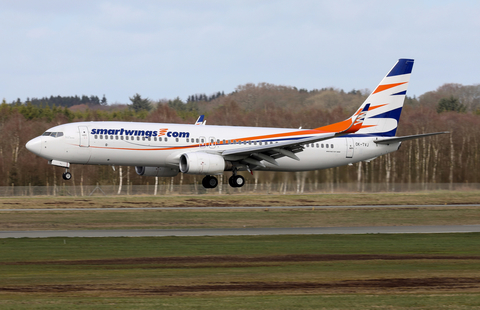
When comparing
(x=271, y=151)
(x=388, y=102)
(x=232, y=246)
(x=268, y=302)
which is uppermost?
(x=388, y=102)

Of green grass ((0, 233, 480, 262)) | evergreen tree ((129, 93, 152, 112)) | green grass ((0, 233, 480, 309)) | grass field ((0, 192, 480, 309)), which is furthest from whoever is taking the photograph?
evergreen tree ((129, 93, 152, 112))

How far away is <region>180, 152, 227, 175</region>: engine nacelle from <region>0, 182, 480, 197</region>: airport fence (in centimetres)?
1235

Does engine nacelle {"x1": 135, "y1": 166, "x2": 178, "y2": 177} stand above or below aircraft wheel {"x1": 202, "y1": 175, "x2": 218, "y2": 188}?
above

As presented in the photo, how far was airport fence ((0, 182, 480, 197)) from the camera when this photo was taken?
57447mm

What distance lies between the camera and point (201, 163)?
137 feet

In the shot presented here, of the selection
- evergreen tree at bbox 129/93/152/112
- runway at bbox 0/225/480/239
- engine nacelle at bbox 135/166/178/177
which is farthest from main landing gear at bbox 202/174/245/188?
evergreen tree at bbox 129/93/152/112

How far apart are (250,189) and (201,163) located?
2205 cm

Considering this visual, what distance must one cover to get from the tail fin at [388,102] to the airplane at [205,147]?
0.53 ft

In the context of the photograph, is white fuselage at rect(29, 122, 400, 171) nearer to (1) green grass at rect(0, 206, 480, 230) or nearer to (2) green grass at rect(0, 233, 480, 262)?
(1) green grass at rect(0, 206, 480, 230)

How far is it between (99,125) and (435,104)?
7896 cm

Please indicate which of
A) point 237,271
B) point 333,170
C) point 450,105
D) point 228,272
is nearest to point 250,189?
point 333,170

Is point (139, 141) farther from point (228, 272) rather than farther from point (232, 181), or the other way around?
point (228, 272)

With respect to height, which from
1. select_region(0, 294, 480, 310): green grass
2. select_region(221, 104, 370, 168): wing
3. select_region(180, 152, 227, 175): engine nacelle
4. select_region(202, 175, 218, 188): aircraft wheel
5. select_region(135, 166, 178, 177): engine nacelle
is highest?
select_region(221, 104, 370, 168): wing

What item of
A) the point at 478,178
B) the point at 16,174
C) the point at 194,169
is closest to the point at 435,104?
the point at 478,178
